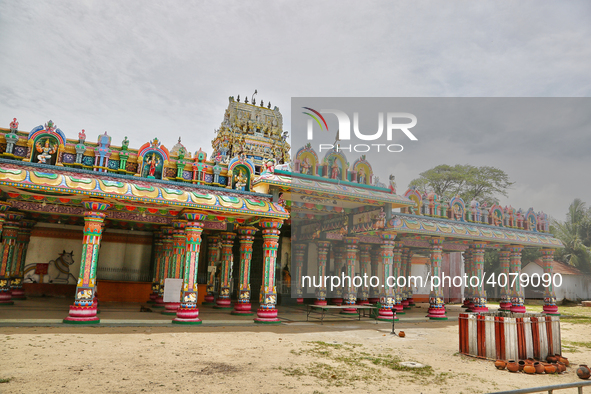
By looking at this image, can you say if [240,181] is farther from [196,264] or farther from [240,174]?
[196,264]

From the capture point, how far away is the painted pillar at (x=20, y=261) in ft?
50.6

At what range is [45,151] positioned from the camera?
10.4 metres

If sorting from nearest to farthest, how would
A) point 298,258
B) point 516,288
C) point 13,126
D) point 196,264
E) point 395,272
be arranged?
1. point 13,126
2. point 196,264
3. point 516,288
4. point 395,272
5. point 298,258

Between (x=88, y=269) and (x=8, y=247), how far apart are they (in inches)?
231

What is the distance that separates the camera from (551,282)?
1991cm

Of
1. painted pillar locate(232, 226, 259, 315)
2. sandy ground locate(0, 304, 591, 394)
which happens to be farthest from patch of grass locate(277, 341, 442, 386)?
painted pillar locate(232, 226, 259, 315)

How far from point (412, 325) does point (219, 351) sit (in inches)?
337

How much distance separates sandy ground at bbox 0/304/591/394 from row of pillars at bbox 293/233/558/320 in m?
4.81

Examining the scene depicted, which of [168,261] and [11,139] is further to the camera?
[168,261]

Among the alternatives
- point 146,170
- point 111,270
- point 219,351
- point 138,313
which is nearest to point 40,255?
point 111,270

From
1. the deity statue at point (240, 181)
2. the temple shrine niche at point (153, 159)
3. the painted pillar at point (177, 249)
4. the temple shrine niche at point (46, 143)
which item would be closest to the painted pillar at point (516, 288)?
the deity statue at point (240, 181)

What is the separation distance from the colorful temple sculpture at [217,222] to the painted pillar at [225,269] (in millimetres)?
47

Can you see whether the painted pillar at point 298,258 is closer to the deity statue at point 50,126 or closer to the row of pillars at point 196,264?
the row of pillars at point 196,264

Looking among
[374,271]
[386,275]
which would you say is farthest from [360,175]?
[374,271]
